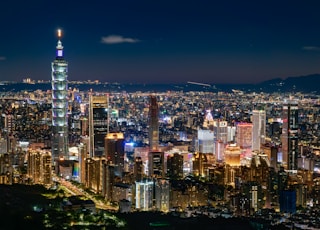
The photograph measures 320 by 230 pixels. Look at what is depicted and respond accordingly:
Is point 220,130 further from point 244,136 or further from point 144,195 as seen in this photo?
point 144,195

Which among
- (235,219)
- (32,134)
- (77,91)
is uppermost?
(77,91)

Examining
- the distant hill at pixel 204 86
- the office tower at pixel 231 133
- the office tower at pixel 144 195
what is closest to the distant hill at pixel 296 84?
the distant hill at pixel 204 86

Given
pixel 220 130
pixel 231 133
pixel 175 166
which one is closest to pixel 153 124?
pixel 220 130

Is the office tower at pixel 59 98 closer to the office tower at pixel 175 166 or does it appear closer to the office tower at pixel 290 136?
the office tower at pixel 175 166

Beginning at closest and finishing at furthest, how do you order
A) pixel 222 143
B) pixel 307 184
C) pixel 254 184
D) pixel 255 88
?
pixel 254 184 → pixel 307 184 → pixel 222 143 → pixel 255 88

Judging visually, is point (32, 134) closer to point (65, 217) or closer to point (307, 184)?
point (307, 184)

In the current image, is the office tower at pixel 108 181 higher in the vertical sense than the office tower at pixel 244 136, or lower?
lower

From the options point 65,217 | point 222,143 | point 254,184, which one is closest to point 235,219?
point 254,184
